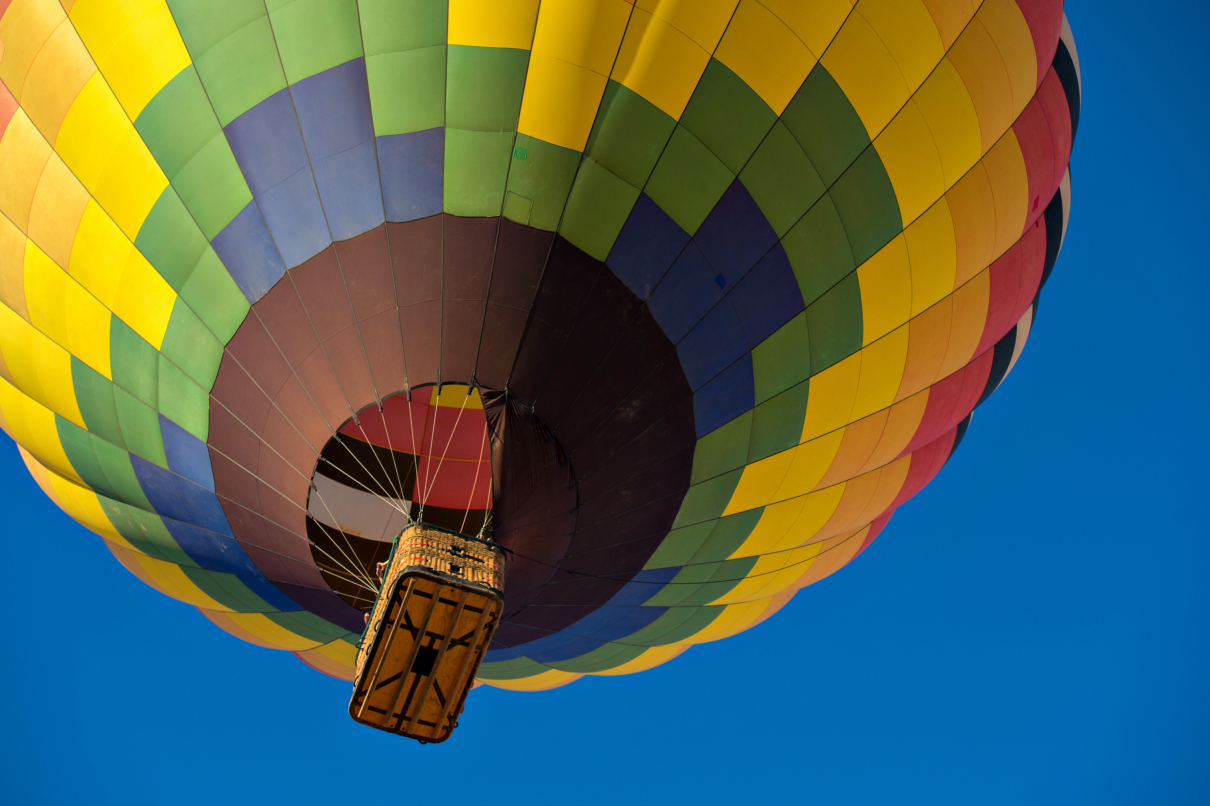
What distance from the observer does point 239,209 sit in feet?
15.8

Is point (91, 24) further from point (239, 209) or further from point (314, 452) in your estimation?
point (314, 452)

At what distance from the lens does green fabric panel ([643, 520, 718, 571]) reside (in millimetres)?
6098

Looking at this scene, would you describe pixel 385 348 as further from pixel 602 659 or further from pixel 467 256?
pixel 602 659

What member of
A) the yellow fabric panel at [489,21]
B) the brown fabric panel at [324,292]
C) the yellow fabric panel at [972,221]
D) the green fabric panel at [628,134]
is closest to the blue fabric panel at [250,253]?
the brown fabric panel at [324,292]

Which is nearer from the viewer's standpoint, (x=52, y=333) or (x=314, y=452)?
(x=314, y=452)

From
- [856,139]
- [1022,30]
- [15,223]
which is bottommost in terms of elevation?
[15,223]

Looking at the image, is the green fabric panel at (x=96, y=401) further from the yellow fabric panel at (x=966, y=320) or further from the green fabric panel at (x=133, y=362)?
the yellow fabric panel at (x=966, y=320)

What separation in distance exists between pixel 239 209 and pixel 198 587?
13.4 ft

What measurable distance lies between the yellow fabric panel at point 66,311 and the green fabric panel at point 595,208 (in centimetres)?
304

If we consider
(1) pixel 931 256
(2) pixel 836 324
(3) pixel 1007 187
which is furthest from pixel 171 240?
(3) pixel 1007 187


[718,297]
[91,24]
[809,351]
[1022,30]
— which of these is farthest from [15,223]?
[1022,30]

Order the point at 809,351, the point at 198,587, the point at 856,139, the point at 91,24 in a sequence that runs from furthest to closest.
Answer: the point at 198,587 → the point at 809,351 → the point at 856,139 → the point at 91,24

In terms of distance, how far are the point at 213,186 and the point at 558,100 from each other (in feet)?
6.75

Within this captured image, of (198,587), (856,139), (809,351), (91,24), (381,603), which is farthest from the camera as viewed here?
(198,587)
